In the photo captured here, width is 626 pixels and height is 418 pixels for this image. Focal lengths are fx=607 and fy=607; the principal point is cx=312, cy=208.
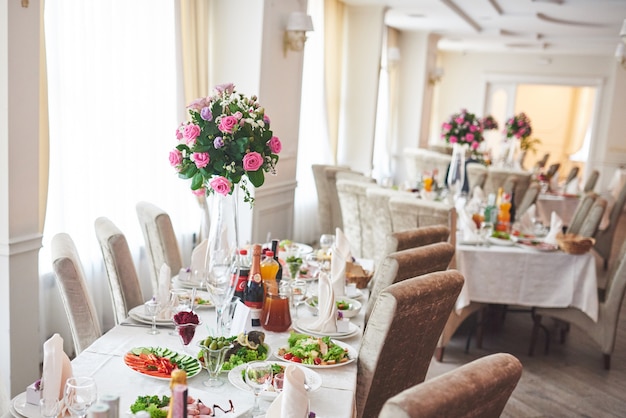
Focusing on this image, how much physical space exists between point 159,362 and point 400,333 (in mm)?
790

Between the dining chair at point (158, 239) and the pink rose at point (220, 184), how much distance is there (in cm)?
75

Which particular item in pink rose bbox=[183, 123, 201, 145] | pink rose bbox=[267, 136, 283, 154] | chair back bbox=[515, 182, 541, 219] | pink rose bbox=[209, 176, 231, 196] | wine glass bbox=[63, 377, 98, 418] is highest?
pink rose bbox=[183, 123, 201, 145]

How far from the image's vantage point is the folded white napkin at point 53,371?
4.94 ft

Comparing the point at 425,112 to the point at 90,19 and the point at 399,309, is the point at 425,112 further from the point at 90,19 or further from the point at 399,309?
the point at 399,309

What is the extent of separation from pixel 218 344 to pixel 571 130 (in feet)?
43.4

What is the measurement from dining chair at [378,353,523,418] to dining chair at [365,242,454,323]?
1.06m

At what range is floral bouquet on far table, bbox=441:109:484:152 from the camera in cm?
569

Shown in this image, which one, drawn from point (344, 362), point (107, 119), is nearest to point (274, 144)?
point (344, 362)

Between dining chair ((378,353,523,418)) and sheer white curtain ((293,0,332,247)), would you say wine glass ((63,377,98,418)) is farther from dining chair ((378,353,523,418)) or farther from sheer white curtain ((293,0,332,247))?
sheer white curtain ((293,0,332,247))

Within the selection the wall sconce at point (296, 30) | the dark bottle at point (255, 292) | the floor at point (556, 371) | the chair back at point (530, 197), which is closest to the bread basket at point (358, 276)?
the dark bottle at point (255, 292)

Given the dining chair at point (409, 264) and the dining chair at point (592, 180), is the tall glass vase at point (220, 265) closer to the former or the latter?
the dining chair at point (409, 264)

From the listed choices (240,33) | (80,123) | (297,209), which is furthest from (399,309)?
(297,209)

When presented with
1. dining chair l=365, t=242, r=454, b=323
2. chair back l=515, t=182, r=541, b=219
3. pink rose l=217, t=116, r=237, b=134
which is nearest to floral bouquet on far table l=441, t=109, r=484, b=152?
chair back l=515, t=182, r=541, b=219

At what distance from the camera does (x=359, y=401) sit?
2045mm
